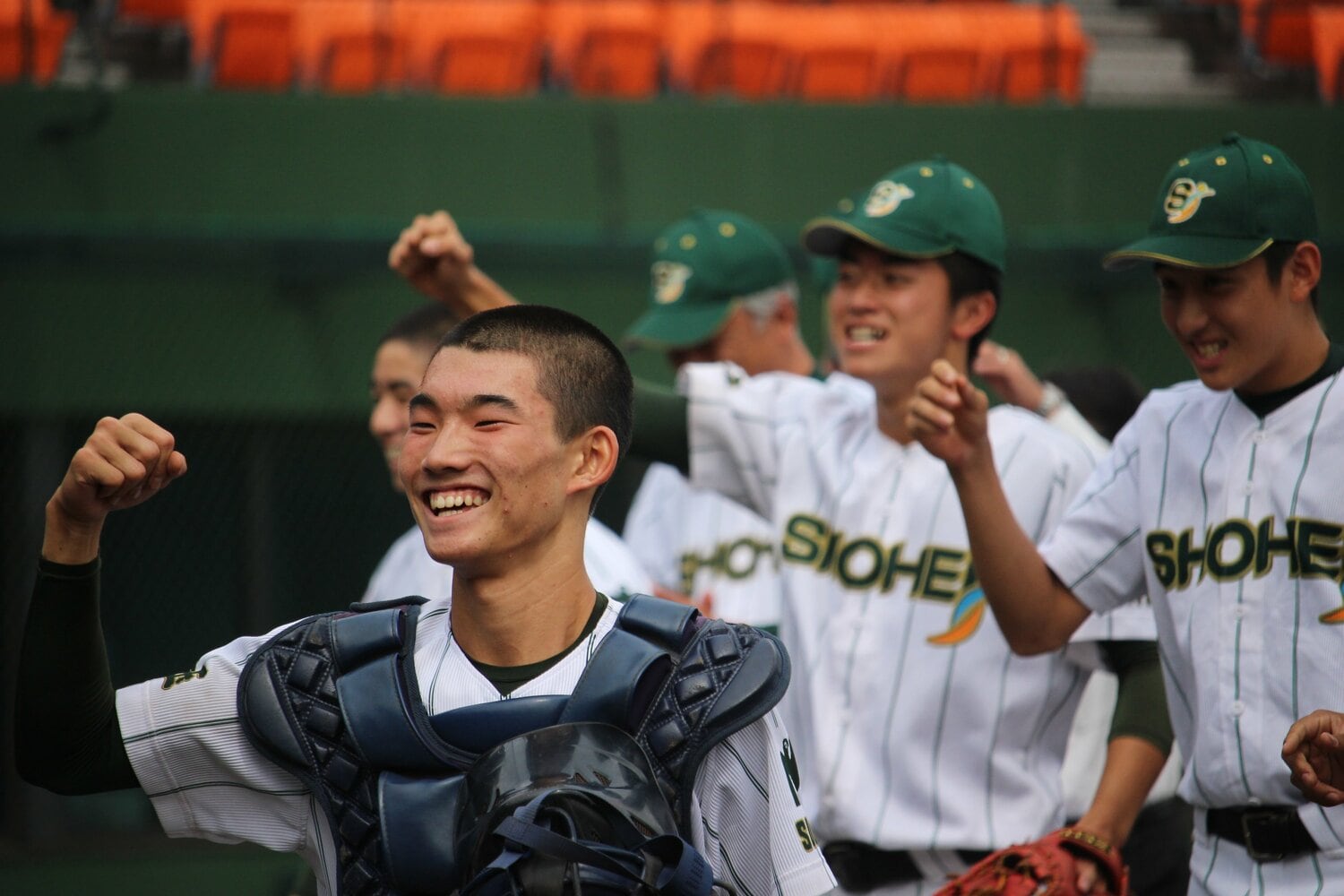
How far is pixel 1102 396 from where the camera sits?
5086 millimetres

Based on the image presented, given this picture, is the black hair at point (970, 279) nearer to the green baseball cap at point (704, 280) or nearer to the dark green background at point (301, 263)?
the green baseball cap at point (704, 280)

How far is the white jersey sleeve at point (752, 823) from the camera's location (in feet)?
7.01

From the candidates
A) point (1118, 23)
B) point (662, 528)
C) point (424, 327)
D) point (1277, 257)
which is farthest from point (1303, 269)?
point (1118, 23)

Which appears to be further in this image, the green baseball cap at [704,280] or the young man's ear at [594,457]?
the green baseball cap at [704,280]

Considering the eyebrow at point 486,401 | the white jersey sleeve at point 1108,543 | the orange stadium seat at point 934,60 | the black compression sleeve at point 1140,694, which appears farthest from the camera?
the orange stadium seat at point 934,60

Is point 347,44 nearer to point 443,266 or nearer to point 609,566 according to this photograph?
point 609,566

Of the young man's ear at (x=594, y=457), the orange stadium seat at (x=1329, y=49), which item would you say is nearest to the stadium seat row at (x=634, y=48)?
the orange stadium seat at (x=1329, y=49)

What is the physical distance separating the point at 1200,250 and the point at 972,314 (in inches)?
32.6

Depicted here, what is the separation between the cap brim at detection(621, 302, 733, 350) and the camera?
15.2 ft

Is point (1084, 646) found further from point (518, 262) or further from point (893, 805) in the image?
point (518, 262)

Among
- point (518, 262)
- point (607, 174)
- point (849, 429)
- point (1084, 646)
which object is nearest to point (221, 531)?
point (518, 262)

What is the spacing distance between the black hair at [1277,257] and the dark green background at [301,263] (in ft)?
17.2

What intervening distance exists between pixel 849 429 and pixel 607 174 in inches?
197

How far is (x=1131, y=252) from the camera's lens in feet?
9.37
